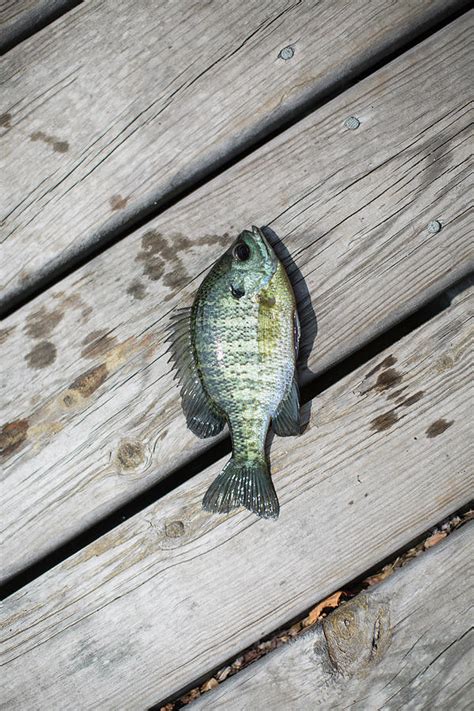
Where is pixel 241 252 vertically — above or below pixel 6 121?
below

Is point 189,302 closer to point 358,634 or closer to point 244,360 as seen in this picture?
point 244,360

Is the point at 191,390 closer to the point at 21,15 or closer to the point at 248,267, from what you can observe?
the point at 248,267

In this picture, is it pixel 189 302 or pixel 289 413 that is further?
pixel 189 302

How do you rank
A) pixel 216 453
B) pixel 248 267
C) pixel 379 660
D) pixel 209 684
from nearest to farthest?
1. pixel 248 267
2. pixel 379 660
3. pixel 209 684
4. pixel 216 453

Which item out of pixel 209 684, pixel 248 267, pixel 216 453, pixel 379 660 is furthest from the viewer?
pixel 216 453

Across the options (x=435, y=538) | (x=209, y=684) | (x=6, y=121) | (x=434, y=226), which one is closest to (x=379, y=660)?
(x=435, y=538)

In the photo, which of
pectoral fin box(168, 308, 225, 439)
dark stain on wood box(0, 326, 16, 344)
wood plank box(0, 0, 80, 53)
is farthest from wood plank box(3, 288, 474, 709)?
wood plank box(0, 0, 80, 53)

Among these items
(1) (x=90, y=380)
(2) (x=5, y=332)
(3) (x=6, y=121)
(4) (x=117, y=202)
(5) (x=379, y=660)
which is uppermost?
(3) (x=6, y=121)
